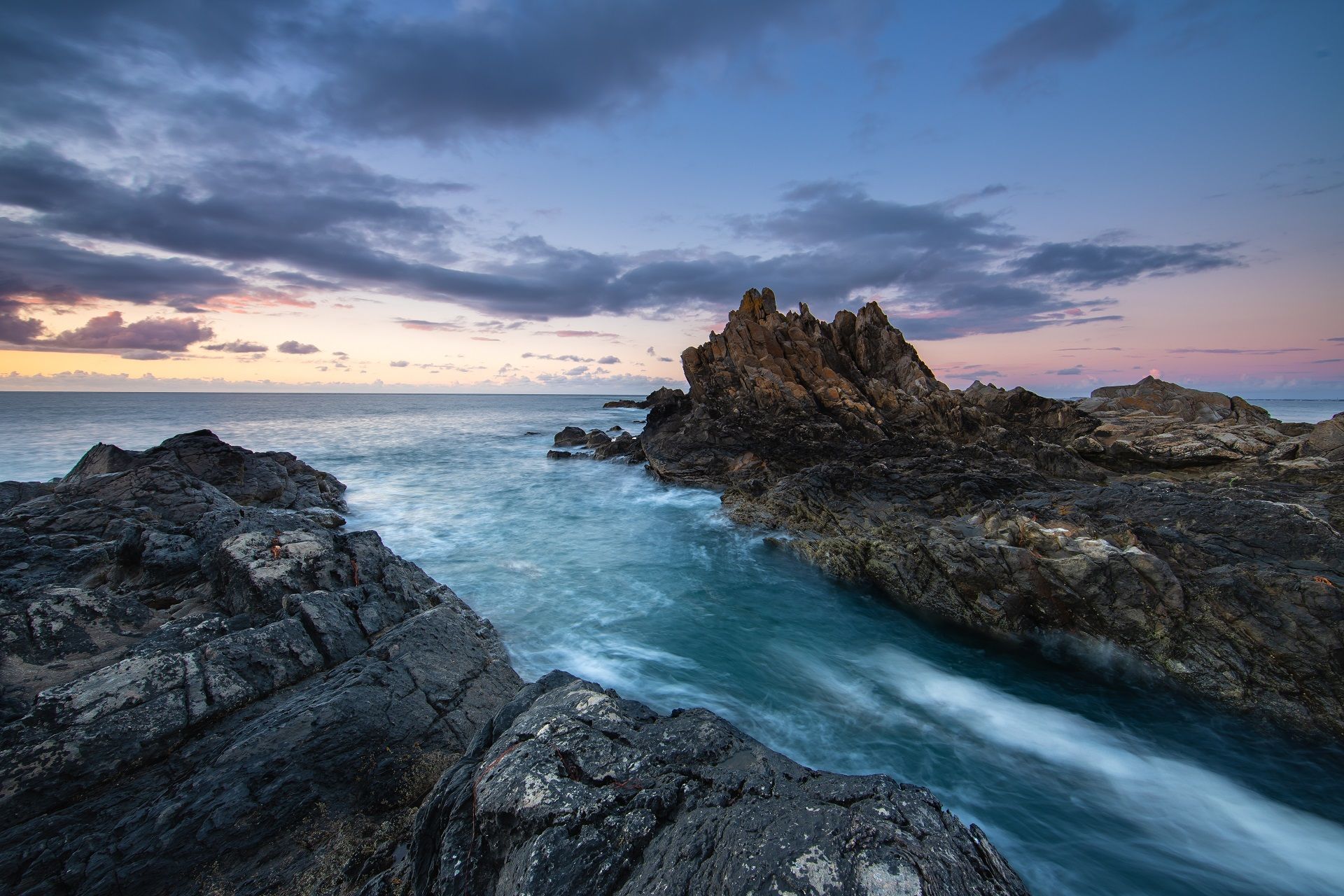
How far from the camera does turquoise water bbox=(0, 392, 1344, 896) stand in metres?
7.28

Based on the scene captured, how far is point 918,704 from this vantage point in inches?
399

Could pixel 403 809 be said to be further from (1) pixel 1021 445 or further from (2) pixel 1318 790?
(1) pixel 1021 445

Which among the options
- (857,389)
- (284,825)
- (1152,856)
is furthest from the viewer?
(857,389)

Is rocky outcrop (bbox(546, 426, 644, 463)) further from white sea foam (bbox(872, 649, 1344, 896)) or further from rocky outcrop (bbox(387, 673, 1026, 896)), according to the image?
rocky outcrop (bbox(387, 673, 1026, 896))

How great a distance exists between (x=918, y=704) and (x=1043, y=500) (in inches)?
335

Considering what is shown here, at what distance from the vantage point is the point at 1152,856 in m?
7.06

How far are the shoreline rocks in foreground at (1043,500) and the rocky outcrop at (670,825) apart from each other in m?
9.77

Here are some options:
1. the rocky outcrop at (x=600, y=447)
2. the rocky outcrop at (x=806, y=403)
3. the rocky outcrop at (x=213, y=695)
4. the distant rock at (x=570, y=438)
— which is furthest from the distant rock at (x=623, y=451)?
the rocky outcrop at (x=213, y=695)

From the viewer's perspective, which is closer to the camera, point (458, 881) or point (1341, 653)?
point (458, 881)

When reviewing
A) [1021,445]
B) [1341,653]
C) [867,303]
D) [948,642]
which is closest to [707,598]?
[948,642]

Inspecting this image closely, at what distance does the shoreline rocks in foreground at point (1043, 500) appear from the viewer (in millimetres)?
9602

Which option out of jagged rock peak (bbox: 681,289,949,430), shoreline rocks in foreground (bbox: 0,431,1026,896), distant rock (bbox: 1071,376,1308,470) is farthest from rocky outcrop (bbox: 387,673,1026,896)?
jagged rock peak (bbox: 681,289,949,430)

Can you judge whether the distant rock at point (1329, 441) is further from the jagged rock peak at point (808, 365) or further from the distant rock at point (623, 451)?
the distant rock at point (623, 451)

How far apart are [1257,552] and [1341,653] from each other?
246 cm
